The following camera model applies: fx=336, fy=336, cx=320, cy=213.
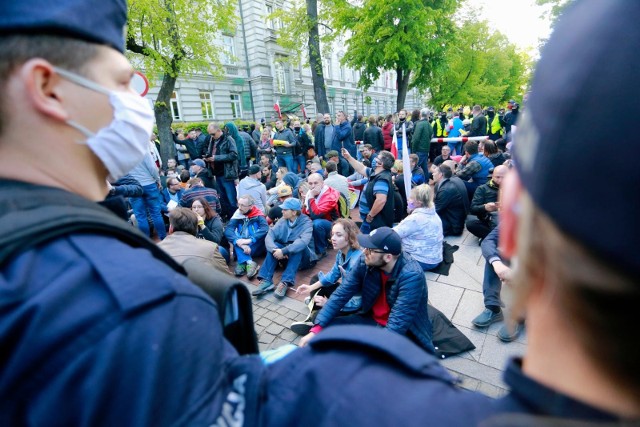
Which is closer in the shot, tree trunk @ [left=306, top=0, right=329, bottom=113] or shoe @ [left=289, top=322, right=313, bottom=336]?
shoe @ [left=289, top=322, right=313, bottom=336]

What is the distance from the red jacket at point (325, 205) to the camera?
6.03m

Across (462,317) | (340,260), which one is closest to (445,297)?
(462,317)

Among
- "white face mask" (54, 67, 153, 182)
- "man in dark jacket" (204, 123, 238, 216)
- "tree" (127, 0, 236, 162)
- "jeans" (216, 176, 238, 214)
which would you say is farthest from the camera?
"tree" (127, 0, 236, 162)

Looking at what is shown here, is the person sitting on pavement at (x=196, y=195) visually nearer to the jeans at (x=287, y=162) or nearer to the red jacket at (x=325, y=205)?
the red jacket at (x=325, y=205)

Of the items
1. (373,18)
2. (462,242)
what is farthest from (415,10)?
(462,242)

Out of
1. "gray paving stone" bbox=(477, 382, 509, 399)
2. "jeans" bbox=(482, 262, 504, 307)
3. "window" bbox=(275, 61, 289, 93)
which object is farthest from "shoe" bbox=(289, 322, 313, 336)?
"window" bbox=(275, 61, 289, 93)

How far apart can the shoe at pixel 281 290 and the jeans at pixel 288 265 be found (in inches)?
2.9

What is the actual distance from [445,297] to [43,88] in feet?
14.3

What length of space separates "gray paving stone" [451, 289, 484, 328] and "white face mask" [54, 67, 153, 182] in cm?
372

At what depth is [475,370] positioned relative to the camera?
3.03 m

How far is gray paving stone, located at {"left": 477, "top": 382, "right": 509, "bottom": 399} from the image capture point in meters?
2.73

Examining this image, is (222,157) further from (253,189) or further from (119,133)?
(119,133)

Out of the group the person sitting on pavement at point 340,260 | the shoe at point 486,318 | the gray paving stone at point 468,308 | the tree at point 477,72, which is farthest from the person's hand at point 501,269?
the tree at point 477,72

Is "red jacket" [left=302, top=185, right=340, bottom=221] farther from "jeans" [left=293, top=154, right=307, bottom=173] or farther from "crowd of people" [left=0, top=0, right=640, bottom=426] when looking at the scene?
"crowd of people" [left=0, top=0, right=640, bottom=426]
